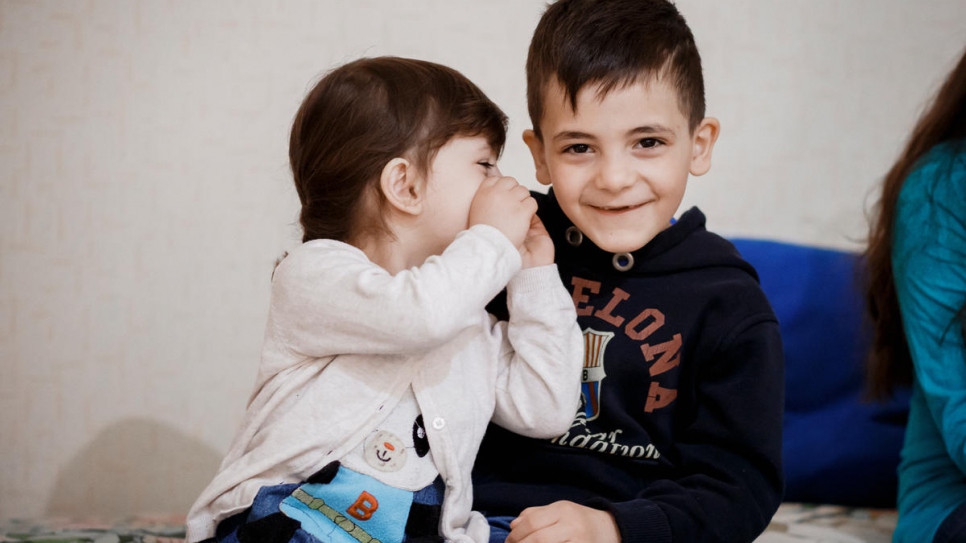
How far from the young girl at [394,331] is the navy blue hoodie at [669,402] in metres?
0.06

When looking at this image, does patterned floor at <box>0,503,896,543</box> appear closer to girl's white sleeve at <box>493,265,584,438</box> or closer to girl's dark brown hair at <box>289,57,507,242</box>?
girl's white sleeve at <box>493,265,584,438</box>

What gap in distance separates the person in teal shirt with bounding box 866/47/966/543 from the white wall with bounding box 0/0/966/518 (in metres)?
0.78

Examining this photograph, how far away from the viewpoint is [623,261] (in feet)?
3.67

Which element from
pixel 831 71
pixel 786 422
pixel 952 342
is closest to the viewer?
pixel 952 342

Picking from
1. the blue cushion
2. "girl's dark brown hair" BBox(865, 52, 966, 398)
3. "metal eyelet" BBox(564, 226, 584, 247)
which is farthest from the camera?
the blue cushion

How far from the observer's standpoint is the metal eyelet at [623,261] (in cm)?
111

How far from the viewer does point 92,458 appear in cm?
179

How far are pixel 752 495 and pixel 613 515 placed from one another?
0.17 metres

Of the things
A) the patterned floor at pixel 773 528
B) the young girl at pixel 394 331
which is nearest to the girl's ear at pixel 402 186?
the young girl at pixel 394 331

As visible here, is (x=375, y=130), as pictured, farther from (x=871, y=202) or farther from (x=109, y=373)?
(x=871, y=202)

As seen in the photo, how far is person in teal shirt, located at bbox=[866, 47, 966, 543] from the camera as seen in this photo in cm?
122

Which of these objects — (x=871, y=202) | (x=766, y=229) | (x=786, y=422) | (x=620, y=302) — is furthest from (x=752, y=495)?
(x=871, y=202)

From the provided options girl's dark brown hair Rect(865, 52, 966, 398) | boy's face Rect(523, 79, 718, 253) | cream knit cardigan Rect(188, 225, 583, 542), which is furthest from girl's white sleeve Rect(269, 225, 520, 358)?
girl's dark brown hair Rect(865, 52, 966, 398)

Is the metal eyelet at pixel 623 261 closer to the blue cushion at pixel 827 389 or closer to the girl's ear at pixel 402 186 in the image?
the girl's ear at pixel 402 186
